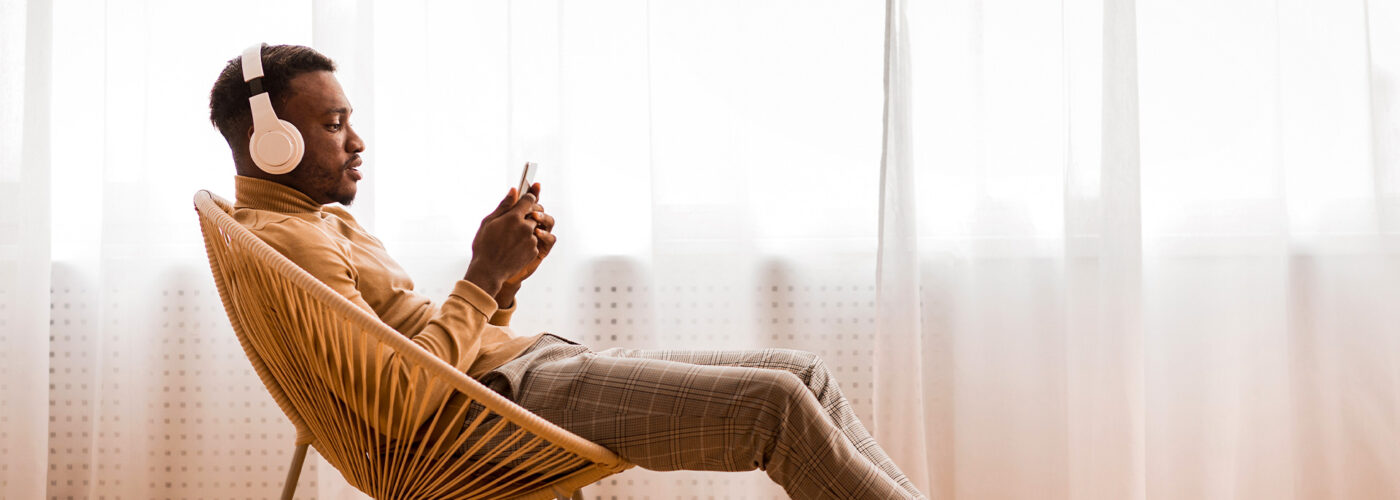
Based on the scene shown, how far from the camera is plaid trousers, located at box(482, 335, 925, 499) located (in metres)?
0.93

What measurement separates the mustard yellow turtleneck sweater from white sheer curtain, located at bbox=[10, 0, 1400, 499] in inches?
19.8

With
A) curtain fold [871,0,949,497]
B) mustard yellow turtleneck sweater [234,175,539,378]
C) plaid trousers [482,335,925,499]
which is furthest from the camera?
curtain fold [871,0,949,497]

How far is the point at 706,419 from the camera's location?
97cm

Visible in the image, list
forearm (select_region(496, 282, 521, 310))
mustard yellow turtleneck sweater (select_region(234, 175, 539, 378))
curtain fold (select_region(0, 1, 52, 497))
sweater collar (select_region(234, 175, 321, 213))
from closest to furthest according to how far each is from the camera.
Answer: mustard yellow turtleneck sweater (select_region(234, 175, 539, 378)) → sweater collar (select_region(234, 175, 321, 213)) → forearm (select_region(496, 282, 521, 310)) → curtain fold (select_region(0, 1, 52, 497))

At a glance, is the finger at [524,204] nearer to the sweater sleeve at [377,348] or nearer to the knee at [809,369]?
the sweater sleeve at [377,348]

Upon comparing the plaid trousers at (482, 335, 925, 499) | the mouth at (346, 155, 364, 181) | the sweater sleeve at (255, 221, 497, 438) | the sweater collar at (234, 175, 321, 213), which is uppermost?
the mouth at (346, 155, 364, 181)

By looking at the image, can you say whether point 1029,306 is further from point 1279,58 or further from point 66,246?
point 66,246

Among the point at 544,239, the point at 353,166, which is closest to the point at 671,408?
the point at 544,239

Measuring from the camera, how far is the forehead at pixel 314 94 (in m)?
1.15

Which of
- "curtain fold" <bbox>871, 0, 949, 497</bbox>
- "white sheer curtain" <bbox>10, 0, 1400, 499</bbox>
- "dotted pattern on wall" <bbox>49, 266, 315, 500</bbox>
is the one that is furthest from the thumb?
"dotted pattern on wall" <bbox>49, 266, 315, 500</bbox>

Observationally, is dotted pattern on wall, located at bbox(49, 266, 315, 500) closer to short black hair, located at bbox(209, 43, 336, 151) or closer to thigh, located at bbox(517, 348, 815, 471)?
short black hair, located at bbox(209, 43, 336, 151)

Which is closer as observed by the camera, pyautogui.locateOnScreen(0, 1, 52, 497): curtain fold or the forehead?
the forehead

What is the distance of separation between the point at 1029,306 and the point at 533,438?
1080 millimetres

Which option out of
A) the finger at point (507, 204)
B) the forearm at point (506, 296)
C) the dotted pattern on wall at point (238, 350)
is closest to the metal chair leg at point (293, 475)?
the forearm at point (506, 296)
